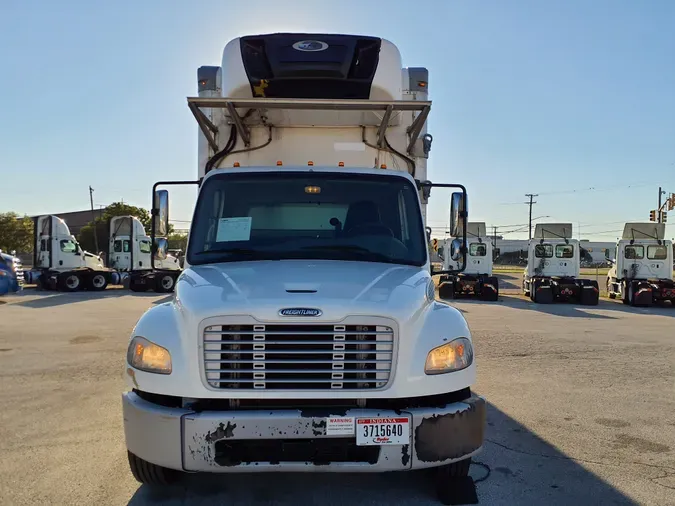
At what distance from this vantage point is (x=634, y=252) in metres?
23.4

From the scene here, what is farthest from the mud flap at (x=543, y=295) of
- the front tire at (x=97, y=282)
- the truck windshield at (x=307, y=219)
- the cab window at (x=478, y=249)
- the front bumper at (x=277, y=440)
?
the front bumper at (x=277, y=440)

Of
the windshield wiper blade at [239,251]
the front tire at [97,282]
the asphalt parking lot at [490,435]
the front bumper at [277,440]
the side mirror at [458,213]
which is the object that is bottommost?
the front tire at [97,282]

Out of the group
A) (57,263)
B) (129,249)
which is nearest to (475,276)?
(129,249)

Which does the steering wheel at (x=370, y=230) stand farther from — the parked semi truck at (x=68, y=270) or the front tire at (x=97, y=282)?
the front tire at (x=97, y=282)

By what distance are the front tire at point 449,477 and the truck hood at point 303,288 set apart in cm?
Result: 111

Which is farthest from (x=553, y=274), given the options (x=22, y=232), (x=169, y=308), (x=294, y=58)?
(x=22, y=232)

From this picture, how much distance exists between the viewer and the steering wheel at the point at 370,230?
4.58 meters

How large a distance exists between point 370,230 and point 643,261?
22457 millimetres

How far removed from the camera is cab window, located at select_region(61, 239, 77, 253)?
27406 mm

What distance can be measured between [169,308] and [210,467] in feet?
3.57

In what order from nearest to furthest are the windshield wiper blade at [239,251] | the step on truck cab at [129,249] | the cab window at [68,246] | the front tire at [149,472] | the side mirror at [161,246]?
the front tire at [149,472] → the windshield wiper blade at [239,251] → the side mirror at [161,246] → the cab window at [68,246] → the step on truck cab at [129,249]

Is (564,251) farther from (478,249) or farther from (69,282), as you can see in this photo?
(69,282)

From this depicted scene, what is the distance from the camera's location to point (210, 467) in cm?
319

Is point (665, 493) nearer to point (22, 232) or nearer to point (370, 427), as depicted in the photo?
point (370, 427)
